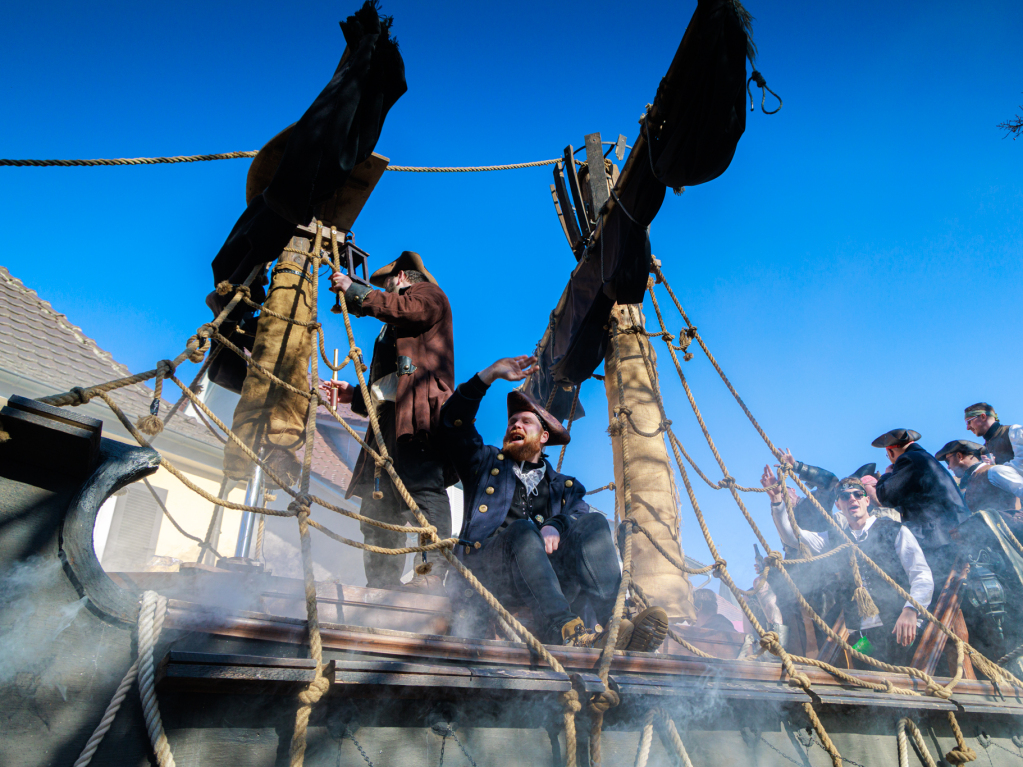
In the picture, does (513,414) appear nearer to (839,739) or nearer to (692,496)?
(692,496)

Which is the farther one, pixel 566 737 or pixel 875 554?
pixel 875 554

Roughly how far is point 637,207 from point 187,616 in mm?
3911

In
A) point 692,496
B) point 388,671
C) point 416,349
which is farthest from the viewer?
point 416,349

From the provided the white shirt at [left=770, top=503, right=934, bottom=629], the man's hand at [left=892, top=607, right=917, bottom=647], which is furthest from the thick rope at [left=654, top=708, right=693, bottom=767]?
the white shirt at [left=770, top=503, right=934, bottom=629]

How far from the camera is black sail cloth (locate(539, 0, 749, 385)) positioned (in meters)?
3.63

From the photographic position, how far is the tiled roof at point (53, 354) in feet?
22.7

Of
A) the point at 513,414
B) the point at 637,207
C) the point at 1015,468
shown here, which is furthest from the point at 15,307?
the point at 1015,468

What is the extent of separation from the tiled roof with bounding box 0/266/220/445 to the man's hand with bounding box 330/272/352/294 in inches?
178

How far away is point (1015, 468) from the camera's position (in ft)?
16.3

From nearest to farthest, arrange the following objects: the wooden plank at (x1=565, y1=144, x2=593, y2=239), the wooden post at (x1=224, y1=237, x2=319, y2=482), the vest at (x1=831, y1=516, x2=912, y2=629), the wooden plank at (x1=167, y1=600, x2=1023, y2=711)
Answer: the wooden plank at (x1=167, y1=600, x2=1023, y2=711), the vest at (x1=831, y1=516, x2=912, y2=629), the wooden post at (x1=224, y1=237, x2=319, y2=482), the wooden plank at (x1=565, y1=144, x2=593, y2=239)

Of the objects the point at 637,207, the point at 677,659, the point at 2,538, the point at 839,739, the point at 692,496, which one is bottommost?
the point at 839,739

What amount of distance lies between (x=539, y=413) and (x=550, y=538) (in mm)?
976

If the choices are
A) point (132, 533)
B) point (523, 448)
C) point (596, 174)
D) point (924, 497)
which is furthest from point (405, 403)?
point (132, 533)

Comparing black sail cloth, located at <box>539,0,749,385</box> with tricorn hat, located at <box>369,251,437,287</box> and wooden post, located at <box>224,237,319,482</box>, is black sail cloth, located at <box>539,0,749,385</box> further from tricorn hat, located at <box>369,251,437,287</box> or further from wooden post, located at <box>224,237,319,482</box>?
wooden post, located at <box>224,237,319,482</box>
